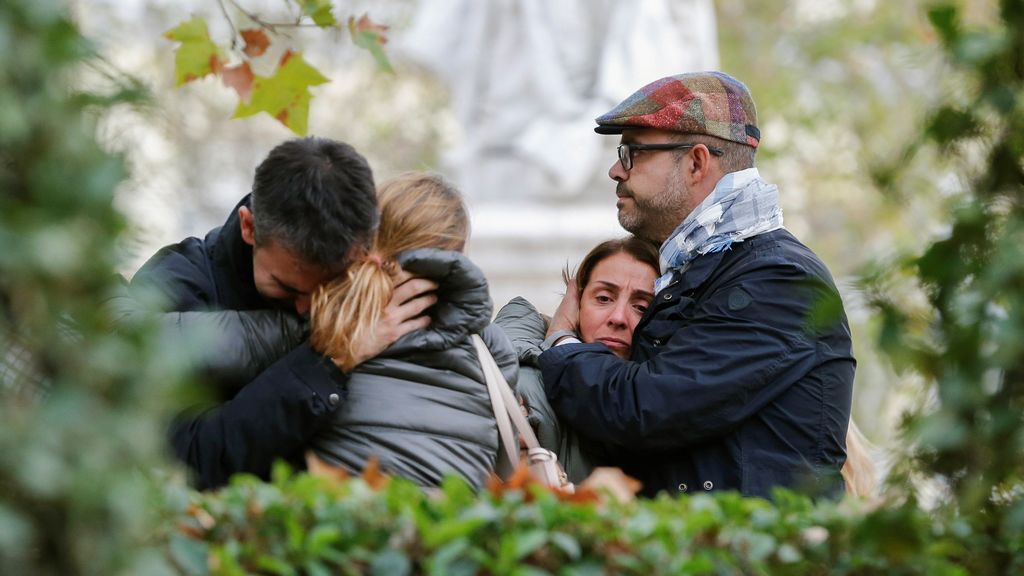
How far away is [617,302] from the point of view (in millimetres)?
4148

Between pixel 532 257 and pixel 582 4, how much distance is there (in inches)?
70.0

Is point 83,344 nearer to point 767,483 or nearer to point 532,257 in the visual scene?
point 767,483

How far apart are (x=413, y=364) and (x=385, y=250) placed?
0.29 m

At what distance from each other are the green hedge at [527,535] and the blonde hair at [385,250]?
76 cm

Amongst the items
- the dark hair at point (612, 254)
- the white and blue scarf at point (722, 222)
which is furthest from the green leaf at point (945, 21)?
the dark hair at point (612, 254)

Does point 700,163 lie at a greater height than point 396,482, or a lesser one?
greater

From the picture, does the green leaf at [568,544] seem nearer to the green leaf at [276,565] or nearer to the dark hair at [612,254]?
the green leaf at [276,565]

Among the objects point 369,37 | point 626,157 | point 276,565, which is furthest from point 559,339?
point 276,565

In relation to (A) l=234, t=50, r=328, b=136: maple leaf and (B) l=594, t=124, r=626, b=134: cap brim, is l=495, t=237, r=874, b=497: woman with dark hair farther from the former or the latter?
(A) l=234, t=50, r=328, b=136: maple leaf

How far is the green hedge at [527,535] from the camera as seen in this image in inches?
95.7

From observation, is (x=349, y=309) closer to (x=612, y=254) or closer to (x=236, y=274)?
(x=236, y=274)

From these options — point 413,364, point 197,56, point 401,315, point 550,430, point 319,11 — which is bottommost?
point 550,430

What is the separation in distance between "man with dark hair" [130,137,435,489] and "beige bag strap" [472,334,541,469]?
7.5 inches

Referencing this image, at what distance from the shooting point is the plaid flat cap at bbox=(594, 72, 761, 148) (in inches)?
167
